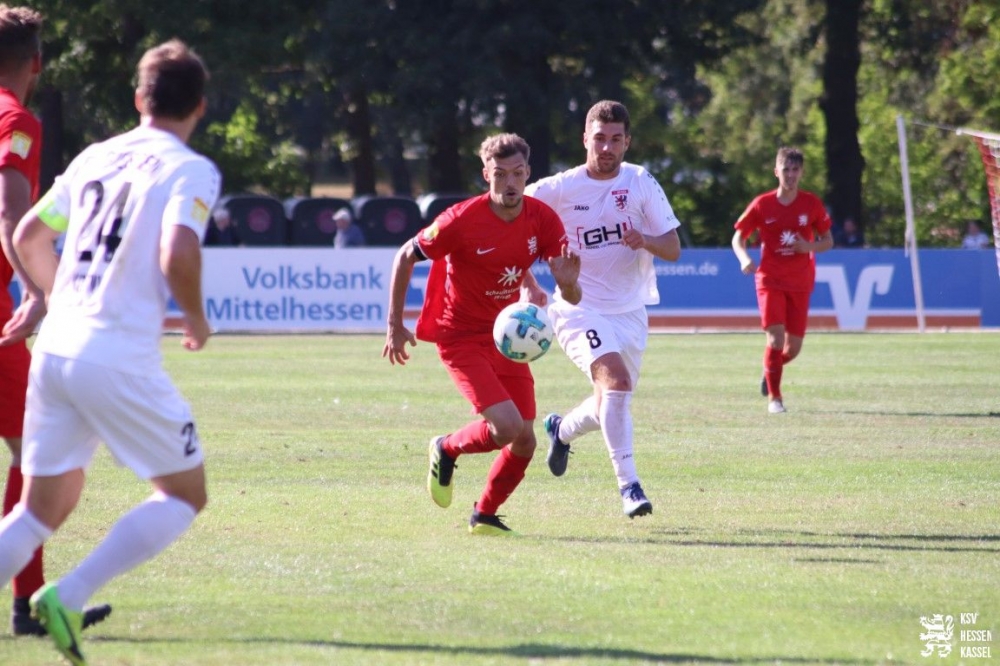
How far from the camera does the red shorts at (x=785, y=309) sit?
1436 cm

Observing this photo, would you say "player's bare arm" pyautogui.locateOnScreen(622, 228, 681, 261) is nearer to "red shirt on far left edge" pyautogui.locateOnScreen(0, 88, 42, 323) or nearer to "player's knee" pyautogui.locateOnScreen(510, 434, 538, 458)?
"player's knee" pyautogui.locateOnScreen(510, 434, 538, 458)

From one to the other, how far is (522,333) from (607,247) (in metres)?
1.37

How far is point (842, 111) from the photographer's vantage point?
38219 millimetres

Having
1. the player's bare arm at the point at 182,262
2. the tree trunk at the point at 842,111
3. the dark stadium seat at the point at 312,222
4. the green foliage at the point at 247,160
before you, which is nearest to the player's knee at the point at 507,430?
the player's bare arm at the point at 182,262

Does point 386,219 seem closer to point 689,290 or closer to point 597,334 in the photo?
point 689,290

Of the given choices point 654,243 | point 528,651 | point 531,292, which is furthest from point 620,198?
point 528,651

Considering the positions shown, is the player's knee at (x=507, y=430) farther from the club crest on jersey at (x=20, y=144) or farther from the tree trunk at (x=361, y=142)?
the tree trunk at (x=361, y=142)

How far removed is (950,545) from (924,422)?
5.82 metres

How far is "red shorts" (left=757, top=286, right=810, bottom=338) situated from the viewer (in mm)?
14359

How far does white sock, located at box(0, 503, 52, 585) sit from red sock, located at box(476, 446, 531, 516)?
3209 mm

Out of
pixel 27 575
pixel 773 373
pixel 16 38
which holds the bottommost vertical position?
pixel 773 373

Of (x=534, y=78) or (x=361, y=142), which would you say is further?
(x=361, y=142)

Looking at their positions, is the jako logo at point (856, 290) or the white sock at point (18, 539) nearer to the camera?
the white sock at point (18, 539)

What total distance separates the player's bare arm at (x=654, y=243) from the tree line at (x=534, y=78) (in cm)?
2746
